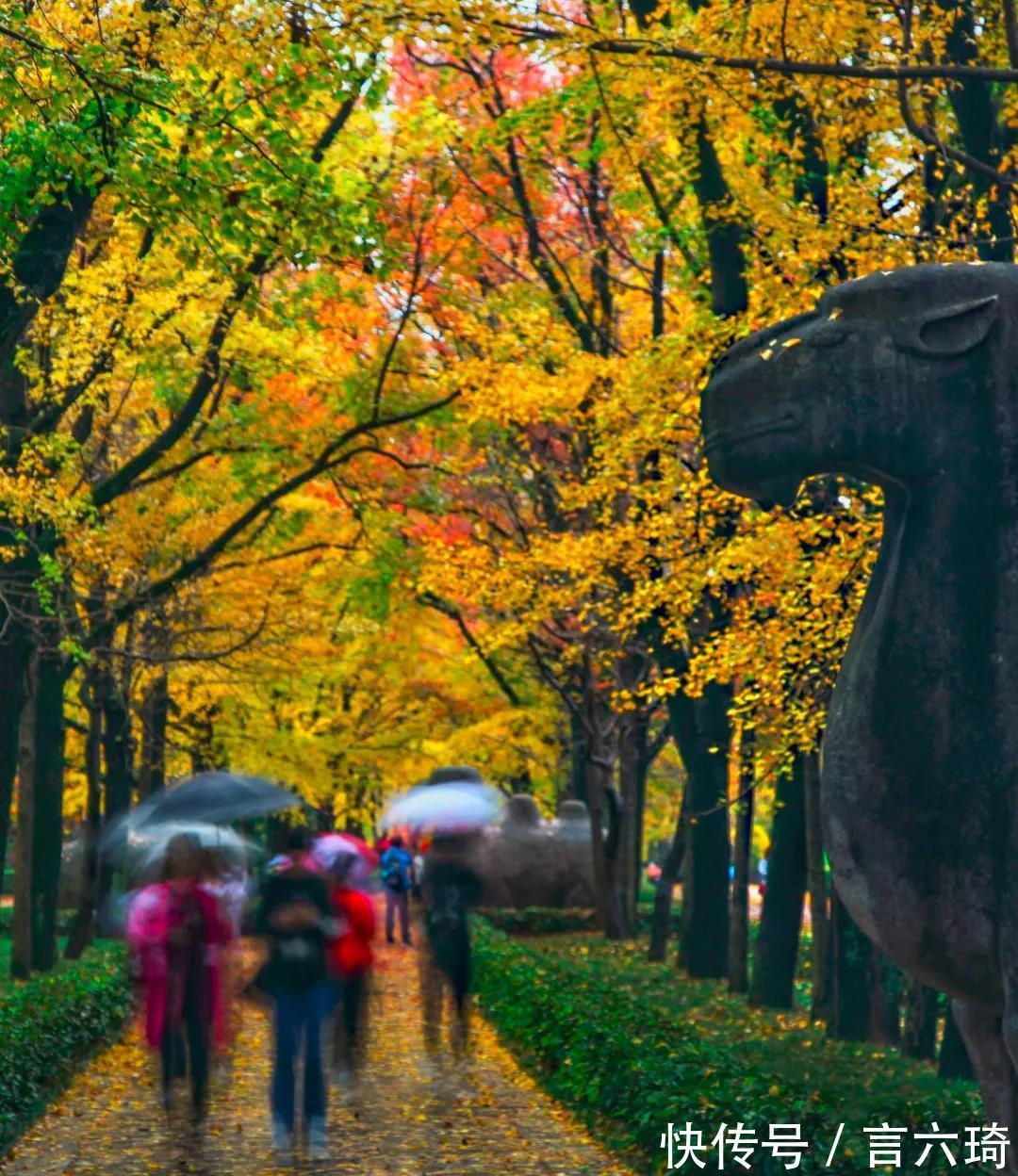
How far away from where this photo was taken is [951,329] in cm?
632

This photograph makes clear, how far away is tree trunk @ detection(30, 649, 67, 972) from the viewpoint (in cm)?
2378

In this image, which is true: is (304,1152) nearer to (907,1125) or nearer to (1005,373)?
(907,1125)

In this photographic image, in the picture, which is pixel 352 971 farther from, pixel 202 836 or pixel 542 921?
pixel 542 921

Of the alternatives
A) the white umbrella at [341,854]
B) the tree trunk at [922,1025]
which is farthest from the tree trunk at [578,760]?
the tree trunk at [922,1025]

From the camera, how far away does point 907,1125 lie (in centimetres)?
910

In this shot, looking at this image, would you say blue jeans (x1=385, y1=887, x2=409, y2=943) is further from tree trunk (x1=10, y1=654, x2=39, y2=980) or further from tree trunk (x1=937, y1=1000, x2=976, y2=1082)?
tree trunk (x1=937, y1=1000, x2=976, y2=1082)

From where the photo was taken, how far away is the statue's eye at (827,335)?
6.45 meters

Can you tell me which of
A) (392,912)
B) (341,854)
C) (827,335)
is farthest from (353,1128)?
(392,912)

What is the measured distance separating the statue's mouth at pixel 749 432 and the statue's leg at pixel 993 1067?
208 centimetres

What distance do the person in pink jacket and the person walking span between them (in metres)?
1.03

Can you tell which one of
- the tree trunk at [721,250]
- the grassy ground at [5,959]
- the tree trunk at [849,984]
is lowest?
the grassy ground at [5,959]

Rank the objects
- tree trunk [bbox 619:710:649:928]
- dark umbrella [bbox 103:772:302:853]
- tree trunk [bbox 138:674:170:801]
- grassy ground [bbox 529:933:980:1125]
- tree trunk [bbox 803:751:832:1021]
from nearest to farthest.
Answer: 1. grassy ground [bbox 529:933:980:1125]
2. tree trunk [bbox 803:751:832:1021]
3. dark umbrella [bbox 103:772:302:853]
4. tree trunk [bbox 619:710:649:928]
5. tree trunk [bbox 138:674:170:801]

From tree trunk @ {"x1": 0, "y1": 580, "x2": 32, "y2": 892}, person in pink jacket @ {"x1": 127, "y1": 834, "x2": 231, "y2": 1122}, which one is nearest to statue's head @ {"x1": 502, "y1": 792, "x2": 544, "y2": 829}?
tree trunk @ {"x1": 0, "y1": 580, "x2": 32, "y2": 892}

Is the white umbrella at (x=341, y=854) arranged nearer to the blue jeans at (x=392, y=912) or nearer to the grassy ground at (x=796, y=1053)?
the grassy ground at (x=796, y=1053)
